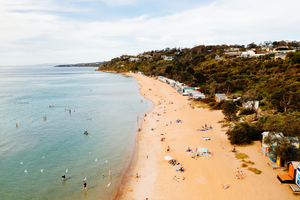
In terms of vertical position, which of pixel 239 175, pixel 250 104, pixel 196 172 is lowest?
pixel 196 172

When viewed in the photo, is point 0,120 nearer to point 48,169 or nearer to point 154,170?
point 48,169

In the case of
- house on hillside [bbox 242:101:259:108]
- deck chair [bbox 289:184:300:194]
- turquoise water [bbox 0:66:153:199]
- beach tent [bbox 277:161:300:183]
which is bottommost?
turquoise water [bbox 0:66:153:199]

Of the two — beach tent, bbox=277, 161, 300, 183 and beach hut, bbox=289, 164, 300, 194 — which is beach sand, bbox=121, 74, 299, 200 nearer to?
beach hut, bbox=289, 164, 300, 194

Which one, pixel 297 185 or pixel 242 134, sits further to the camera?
pixel 242 134

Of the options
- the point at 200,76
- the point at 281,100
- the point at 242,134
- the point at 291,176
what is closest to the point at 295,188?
the point at 291,176

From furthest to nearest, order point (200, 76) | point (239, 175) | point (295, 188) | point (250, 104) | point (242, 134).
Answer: point (200, 76), point (250, 104), point (242, 134), point (239, 175), point (295, 188)

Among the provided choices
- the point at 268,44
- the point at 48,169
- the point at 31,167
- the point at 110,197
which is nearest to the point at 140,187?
the point at 110,197

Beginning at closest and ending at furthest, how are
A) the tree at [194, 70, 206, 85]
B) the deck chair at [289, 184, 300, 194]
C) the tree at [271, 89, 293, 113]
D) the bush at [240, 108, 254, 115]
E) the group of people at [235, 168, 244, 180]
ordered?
the deck chair at [289, 184, 300, 194], the group of people at [235, 168, 244, 180], the tree at [271, 89, 293, 113], the bush at [240, 108, 254, 115], the tree at [194, 70, 206, 85]

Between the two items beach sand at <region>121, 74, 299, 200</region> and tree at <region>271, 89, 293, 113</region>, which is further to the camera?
tree at <region>271, 89, 293, 113</region>

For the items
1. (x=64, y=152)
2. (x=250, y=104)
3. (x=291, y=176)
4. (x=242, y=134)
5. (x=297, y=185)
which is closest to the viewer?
(x=297, y=185)

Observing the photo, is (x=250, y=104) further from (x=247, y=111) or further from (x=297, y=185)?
(x=297, y=185)

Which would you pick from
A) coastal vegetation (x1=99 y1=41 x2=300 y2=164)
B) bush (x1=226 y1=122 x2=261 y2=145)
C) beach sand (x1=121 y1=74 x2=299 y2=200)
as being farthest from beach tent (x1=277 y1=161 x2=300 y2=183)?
bush (x1=226 y1=122 x2=261 y2=145)
